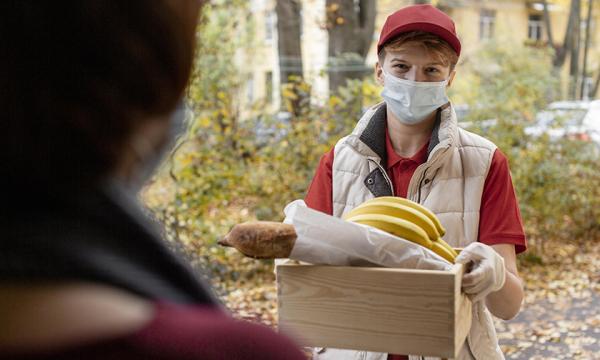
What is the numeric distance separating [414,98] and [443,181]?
1.05 feet

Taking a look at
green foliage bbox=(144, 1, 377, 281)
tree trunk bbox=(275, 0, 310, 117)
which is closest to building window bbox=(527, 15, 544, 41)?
tree trunk bbox=(275, 0, 310, 117)

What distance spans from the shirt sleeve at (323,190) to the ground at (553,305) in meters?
2.84

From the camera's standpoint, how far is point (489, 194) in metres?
2.18

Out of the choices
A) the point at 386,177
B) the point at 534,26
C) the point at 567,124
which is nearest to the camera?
the point at 386,177

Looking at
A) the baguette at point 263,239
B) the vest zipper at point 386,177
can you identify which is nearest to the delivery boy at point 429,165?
the vest zipper at point 386,177

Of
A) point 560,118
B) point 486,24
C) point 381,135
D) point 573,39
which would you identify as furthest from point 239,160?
point 486,24

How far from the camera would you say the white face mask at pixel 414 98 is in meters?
2.35

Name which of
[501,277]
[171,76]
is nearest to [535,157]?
[501,277]

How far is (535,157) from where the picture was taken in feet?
24.7

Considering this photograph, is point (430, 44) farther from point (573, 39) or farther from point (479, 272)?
point (573, 39)

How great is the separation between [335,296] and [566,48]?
2323 centimetres

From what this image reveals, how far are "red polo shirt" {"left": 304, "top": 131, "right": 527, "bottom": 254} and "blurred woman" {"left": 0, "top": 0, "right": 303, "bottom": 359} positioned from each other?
1.55 meters

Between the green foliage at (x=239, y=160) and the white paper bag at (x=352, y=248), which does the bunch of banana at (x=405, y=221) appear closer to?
the white paper bag at (x=352, y=248)

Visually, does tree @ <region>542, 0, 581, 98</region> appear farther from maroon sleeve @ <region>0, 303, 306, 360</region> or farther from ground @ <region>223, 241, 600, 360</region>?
maroon sleeve @ <region>0, 303, 306, 360</region>
